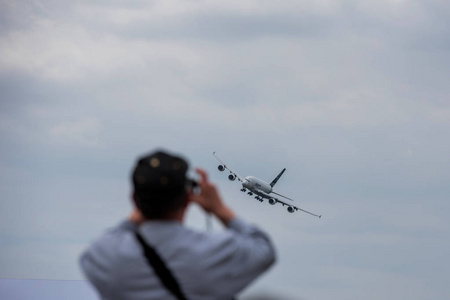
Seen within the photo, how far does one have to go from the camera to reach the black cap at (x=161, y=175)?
235cm

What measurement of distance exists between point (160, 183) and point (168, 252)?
232 millimetres

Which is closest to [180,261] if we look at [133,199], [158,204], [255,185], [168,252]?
[168,252]

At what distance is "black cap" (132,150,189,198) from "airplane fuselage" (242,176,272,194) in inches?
2864

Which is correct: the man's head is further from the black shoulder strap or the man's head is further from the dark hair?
the black shoulder strap

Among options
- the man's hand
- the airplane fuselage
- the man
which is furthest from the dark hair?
the airplane fuselage

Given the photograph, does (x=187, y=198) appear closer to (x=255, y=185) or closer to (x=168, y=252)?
(x=168, y=252)

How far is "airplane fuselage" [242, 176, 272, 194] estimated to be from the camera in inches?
2960

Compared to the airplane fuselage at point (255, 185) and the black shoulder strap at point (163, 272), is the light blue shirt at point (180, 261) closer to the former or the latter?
the black shoulder strap at point (163, 272)

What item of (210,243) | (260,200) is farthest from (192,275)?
(260,200)

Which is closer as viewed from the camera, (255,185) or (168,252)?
(168,252)

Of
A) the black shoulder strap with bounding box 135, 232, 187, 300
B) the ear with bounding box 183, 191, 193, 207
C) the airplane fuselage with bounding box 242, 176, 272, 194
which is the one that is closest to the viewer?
the black shoulder strap with bounding box 135, 232, 187, 300

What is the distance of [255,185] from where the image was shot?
75438 millimetres

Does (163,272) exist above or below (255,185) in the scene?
below

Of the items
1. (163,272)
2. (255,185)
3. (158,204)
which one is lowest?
(163,272)
